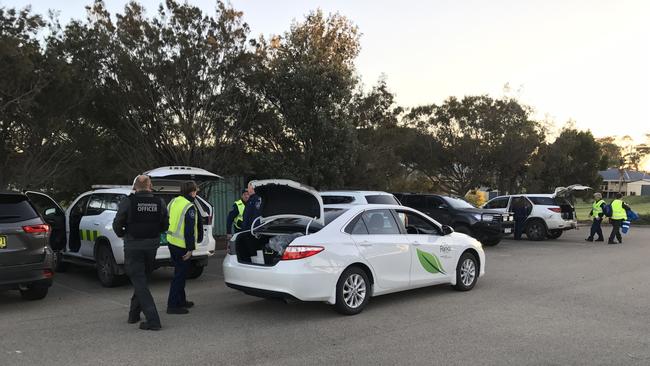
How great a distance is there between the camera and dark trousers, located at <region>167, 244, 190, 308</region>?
6.80 meters

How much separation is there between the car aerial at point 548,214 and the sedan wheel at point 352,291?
1196 centimetres

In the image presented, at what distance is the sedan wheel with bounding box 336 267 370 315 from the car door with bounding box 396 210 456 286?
98 centimetres

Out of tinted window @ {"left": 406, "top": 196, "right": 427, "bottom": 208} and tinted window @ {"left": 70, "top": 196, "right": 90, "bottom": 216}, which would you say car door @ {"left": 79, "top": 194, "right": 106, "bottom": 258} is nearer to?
tinted window @ {"left": 70, "top": 196, "right": 90, "bottom": 216}

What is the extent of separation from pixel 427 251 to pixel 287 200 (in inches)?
87.5

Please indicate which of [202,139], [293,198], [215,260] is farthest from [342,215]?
[202,139]

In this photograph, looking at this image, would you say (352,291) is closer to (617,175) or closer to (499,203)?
(499,203)

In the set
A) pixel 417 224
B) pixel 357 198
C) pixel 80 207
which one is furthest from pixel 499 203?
pixel 80 207

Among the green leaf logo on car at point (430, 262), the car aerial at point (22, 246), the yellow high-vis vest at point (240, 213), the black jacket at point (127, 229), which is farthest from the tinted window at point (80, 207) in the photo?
the green leaf logo on car at point (430, 262)

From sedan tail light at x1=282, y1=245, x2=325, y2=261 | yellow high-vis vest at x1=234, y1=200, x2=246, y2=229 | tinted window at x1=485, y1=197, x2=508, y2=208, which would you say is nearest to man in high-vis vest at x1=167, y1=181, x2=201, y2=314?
sedan tail light at x1=282, y1=245, x2=325, y2=261

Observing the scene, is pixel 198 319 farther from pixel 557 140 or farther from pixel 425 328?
pixel 557 140

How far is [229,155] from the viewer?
51.1 ft

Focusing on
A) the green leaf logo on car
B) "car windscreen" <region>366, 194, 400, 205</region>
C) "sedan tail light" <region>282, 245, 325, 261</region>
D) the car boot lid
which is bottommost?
the green leaf logo on car

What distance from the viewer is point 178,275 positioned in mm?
6855

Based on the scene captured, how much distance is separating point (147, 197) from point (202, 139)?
8572 millimetres
